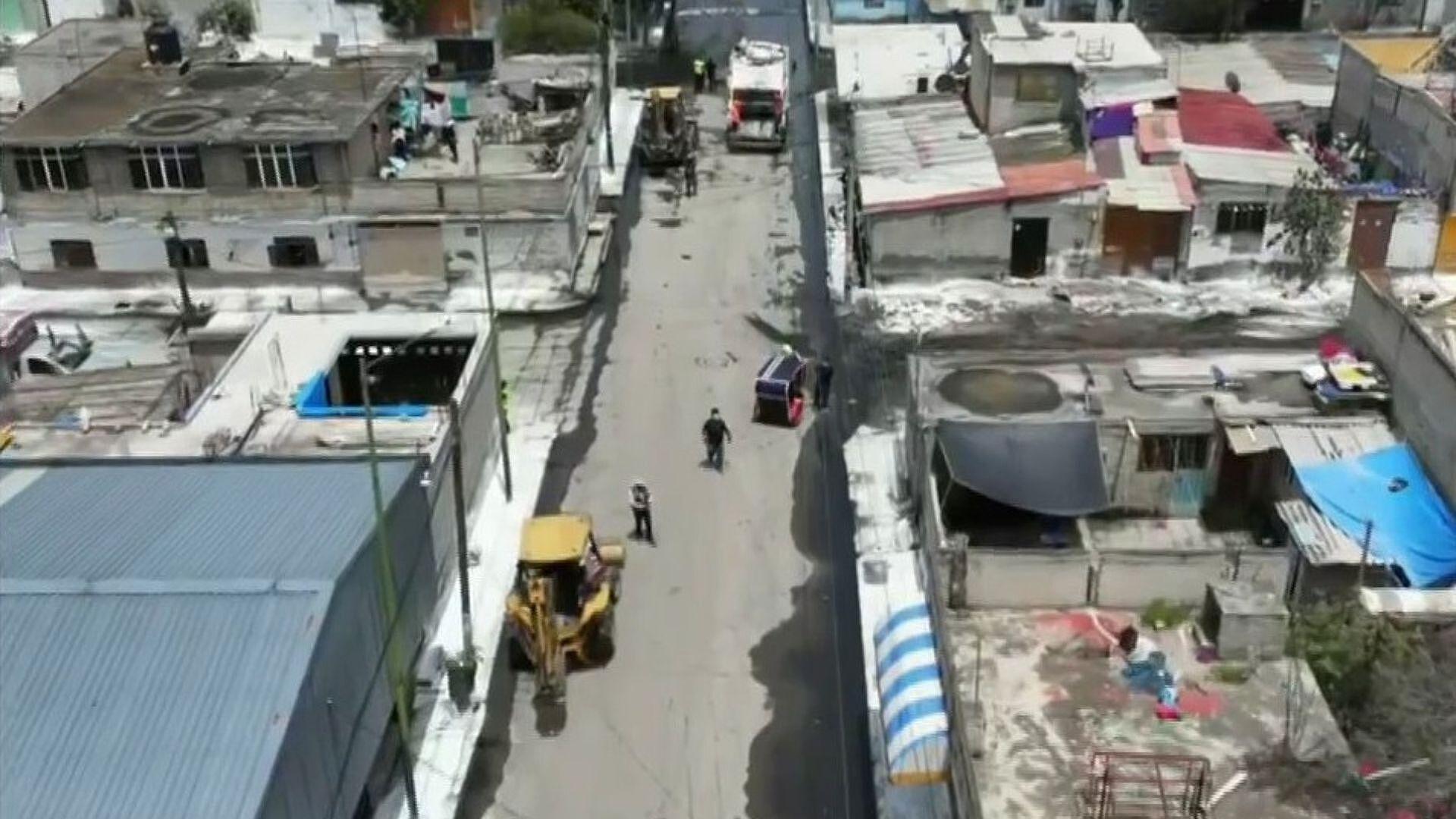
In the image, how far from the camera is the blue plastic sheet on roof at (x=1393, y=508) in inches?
883

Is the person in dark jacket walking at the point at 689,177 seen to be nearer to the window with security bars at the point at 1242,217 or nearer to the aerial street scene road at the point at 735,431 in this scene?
the aerial street scene road at the point at 735,431

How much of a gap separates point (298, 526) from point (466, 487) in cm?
757

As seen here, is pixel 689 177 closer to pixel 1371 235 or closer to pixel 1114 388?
pixel 1371 235

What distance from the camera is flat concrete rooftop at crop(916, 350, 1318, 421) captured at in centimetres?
2517

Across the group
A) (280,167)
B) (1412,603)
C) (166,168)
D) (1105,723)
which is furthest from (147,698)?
(166,168)

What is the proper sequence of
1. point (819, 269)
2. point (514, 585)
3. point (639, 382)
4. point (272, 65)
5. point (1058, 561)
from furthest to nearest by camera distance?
point (272, 65), point (819, 269), point (639, 382), point (514, 585), point (1058, 561)

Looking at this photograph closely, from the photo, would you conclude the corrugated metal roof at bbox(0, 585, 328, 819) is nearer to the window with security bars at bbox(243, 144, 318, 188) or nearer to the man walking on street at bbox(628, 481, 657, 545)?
the man walking on street at bbox(628, 481, 657, 545)

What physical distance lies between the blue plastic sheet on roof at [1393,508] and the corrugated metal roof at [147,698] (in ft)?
52.2

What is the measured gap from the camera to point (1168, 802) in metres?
15.6

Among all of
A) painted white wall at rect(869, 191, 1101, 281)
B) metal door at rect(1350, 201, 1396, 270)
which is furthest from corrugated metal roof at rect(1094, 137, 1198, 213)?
metal door at rect(1350, 201, 1396, 270)

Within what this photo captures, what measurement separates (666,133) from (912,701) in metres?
32.5

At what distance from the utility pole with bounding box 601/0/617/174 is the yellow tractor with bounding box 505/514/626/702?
24212 mm

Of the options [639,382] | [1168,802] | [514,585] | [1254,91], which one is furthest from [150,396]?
[1254,91]

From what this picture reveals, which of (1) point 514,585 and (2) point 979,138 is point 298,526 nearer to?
(1) point 514,585
